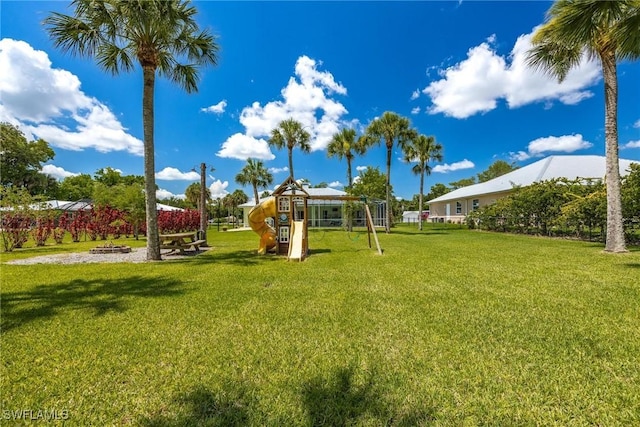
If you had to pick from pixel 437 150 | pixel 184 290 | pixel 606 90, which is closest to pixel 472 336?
pixel 184 290

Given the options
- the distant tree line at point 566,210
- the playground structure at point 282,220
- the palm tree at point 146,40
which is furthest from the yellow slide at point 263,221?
the distant tree line at point 566,210

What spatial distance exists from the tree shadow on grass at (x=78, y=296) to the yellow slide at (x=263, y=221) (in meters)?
4.94

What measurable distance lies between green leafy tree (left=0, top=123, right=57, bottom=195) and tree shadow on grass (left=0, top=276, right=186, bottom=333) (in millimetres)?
31661

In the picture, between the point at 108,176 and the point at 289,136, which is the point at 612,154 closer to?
the point at 289,136

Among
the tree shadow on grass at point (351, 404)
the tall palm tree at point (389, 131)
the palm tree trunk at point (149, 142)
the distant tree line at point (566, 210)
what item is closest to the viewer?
the tree shadow on grass at point (351, 404)

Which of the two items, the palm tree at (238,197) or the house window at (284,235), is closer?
the house window at (284,235)

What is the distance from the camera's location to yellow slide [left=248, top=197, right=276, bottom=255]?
444 inches

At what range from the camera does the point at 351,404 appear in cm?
225

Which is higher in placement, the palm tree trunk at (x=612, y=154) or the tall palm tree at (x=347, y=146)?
the tall palm tree at (x=347, y=146)

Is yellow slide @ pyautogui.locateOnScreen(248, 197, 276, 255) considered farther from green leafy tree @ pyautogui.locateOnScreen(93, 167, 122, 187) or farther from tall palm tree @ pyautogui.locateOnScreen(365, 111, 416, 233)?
green leafy tree @ pyautogui.locateOnScreen(93, 167, 122, 187)

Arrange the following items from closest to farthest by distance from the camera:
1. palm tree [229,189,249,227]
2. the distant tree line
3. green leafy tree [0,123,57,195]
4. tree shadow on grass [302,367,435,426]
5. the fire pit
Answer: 1. tree shadow on grass [302,367,435,426]
2. the fire pit
3. the distant tree line
4. green leafy tree [0,123,57,195]
5. palm tree [229,189,249,227]

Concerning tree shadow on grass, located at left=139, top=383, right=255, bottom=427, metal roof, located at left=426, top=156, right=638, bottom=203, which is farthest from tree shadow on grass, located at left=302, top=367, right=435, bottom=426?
metal roof, located at left=426, top=156, right=638, bottom=203

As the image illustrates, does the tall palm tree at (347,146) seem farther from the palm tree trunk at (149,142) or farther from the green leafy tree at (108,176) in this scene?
the green leafy tree at (108,176)

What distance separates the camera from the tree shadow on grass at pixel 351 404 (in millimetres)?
2076
